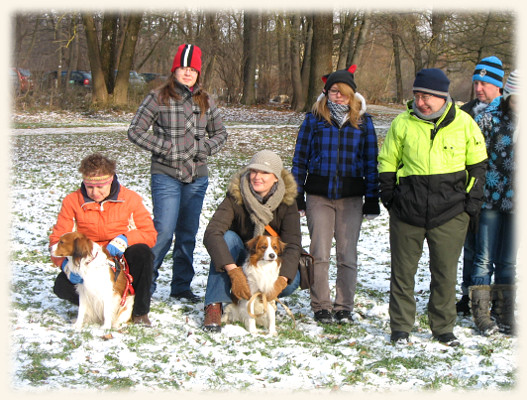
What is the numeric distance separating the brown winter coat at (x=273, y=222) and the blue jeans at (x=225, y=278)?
0.25ft

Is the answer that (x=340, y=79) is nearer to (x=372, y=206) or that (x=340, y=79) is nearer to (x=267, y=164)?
(x=267, y=164)

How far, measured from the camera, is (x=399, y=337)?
464cm

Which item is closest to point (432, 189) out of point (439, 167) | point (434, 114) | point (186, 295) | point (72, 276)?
point (439, 167)

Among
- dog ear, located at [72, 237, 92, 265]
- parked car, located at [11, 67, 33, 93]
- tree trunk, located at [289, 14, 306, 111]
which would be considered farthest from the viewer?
tree trunk, located at [289, 14, 306, 111]

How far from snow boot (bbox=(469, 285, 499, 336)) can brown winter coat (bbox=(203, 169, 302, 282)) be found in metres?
1.50

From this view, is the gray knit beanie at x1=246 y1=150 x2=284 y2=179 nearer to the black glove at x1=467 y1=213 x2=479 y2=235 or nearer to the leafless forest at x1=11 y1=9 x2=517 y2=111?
the black glove at x1=467 y1=213 x2=479 y2=235

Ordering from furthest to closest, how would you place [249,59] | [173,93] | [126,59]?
[249,59] < [126,59] < [173,93]

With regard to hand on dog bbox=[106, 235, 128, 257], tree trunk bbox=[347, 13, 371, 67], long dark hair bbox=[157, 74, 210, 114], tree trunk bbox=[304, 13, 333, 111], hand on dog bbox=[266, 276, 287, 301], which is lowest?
hand on dog bbox=[266, 276, 287, 301]

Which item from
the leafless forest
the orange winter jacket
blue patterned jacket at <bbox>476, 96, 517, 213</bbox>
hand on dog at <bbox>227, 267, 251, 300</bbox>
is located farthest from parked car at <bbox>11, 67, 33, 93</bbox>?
blue patterned jacket at <bbox>476, 96, 517, 213</bbox>

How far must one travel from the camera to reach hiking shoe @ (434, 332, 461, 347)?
14.9 ft

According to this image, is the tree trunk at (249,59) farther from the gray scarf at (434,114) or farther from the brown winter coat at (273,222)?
the gray scarf at (434,114)

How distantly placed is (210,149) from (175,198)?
58cm

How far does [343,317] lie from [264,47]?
31.4 metres

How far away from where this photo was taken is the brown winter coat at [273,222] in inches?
191
